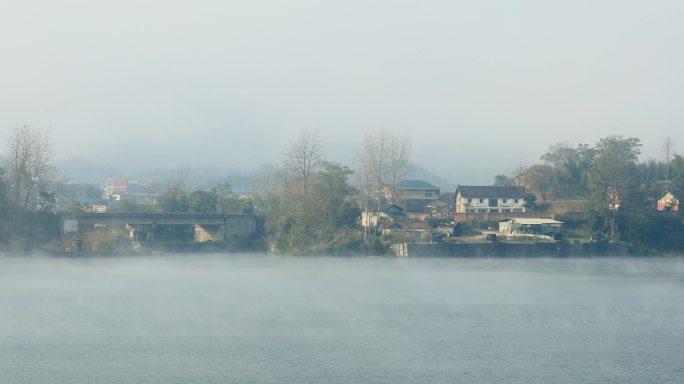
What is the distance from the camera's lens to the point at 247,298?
37844mm

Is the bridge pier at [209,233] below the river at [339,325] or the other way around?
the other way around

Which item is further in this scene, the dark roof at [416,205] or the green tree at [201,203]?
the dark roof at [416,205]

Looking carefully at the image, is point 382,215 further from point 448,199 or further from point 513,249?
point 448,199

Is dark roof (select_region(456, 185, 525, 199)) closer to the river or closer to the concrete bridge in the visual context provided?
the concrete bridge

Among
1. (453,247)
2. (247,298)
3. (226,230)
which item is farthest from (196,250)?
(247,298)

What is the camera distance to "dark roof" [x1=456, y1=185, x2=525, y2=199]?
255 feet

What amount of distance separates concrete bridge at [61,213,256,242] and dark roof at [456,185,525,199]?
2120cm

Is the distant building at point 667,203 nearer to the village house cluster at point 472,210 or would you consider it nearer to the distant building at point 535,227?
the village house cluster at point 472,210

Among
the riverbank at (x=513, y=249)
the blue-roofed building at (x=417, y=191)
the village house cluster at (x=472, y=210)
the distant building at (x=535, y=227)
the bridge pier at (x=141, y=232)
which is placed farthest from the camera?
the blue-roofed building at (x=417, y=191)

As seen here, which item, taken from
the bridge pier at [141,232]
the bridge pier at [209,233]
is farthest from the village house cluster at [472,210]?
the bridge pier at [141,232]

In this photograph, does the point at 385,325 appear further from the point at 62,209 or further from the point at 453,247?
the point at 62,209

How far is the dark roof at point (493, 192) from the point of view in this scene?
7757 cm

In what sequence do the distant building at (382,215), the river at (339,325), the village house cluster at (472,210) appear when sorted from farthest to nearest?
the distant building at (382,215) < the village house cluster at (472,210) < the river at (339,325)

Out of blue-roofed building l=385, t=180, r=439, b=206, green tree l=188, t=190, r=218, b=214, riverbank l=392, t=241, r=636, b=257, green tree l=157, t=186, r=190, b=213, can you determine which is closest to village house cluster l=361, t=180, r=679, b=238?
riverbank l=392, t=241, r=636, b=257
